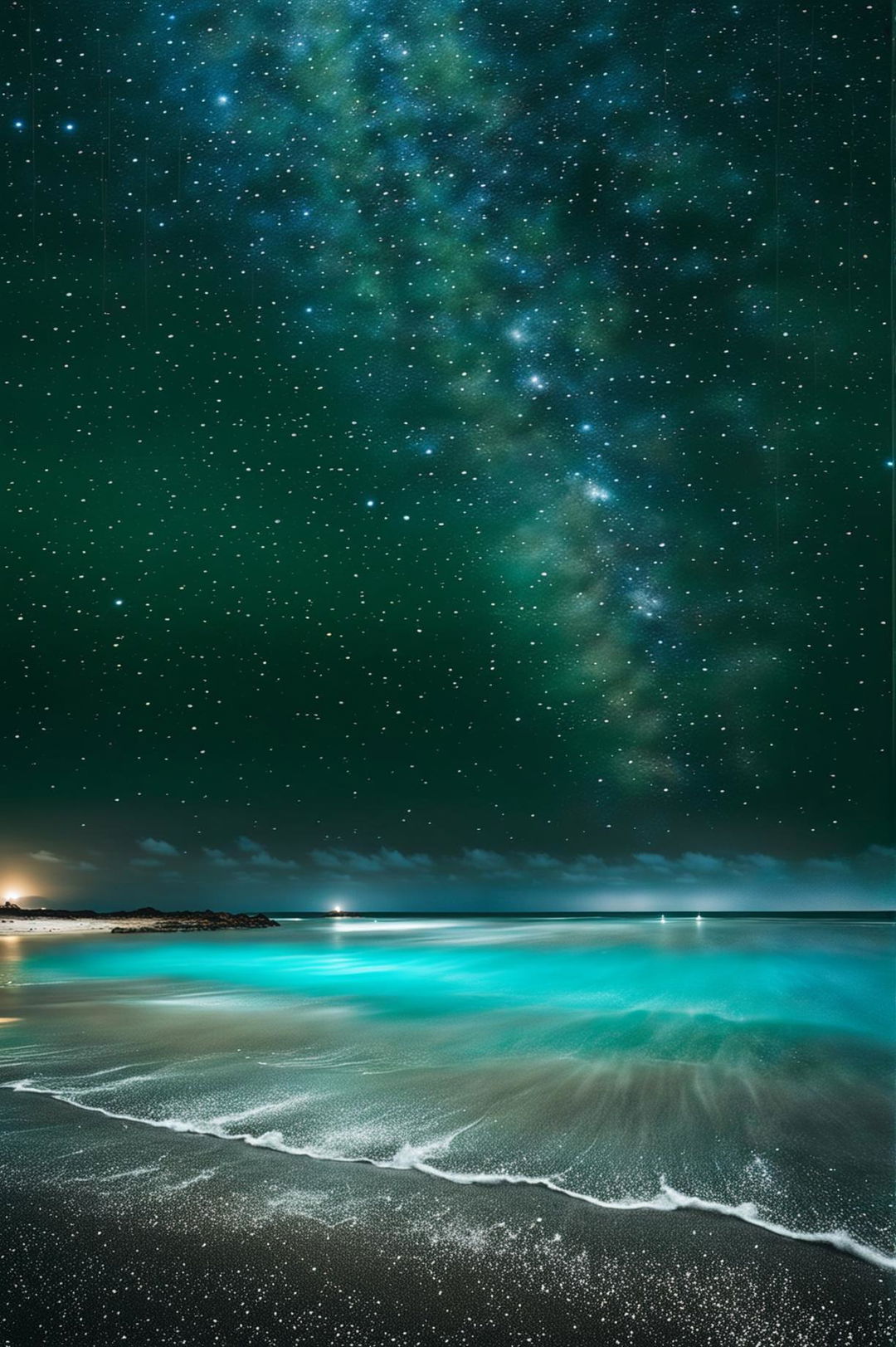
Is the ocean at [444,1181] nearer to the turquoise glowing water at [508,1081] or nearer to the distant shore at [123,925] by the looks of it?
the turquoise glowing water at [508,1081]

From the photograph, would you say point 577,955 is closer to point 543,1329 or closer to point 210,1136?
point 210,1136

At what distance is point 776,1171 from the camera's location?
3666 millimetres

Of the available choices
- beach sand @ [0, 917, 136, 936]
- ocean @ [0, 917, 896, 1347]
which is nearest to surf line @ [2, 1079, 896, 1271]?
ocean @ [0, 917, 896, 1347]

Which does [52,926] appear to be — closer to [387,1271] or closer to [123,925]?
[123,925]

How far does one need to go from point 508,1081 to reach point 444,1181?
231cm

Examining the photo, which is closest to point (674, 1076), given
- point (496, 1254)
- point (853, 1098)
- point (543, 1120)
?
point (853, 1098)

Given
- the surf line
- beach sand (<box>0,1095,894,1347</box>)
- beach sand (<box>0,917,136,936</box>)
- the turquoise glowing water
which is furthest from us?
beach sand (<box>0,917,136,936</box>)

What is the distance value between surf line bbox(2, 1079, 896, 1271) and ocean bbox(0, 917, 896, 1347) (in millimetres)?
19

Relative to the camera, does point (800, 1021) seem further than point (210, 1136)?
Yes

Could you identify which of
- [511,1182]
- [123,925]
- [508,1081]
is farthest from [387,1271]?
[123,925]

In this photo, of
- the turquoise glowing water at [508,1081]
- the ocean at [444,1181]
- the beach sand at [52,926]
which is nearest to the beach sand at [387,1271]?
the ocean at [444,1181]

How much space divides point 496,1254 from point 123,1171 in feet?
6.27

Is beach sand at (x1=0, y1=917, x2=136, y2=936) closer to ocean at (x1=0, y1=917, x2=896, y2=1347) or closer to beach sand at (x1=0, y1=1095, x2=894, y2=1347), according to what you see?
ocean at (x1=0, y1=917, x2=896, y2=1347)

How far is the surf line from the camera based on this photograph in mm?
2906
